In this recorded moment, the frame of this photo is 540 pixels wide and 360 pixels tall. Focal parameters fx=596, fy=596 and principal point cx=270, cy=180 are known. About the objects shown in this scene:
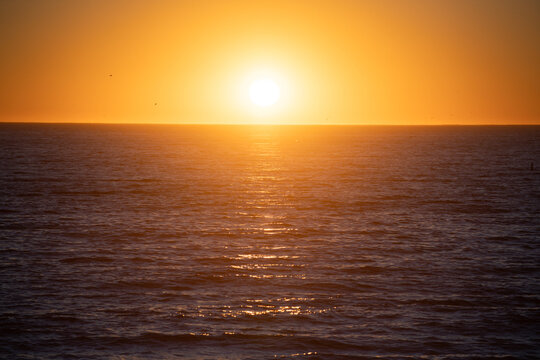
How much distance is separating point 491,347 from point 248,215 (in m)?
37.3

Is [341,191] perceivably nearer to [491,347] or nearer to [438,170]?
[438,170]

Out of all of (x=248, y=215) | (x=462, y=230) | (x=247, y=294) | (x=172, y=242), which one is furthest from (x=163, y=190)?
(x=247, y=294)

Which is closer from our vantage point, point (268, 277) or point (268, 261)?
point (268, 277)

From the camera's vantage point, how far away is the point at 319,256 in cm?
4059

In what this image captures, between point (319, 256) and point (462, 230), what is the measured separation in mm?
16647

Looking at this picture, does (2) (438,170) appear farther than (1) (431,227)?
Yes

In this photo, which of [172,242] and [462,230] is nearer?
[172,242]

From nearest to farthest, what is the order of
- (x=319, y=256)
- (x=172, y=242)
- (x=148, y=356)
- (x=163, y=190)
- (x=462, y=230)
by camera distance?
1. (x=148, y=356)
2. (x=319, y=256)
3. (x=172, y=242)
4. (x=462, y=230)
5. (x=163, y=190)

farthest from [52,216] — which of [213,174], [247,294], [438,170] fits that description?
[438,170]

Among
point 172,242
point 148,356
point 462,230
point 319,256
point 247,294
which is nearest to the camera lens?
point 148,356

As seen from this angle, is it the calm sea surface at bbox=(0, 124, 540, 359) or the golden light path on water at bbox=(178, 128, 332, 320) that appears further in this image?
the golden light path on water at bbox=(178, 128, 332, 320)

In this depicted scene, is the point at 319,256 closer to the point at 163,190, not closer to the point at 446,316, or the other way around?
the point at 446,316

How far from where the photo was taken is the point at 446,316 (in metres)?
28.1

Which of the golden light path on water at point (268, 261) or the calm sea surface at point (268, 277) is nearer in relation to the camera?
the calm sea surface at point (268, 277)
